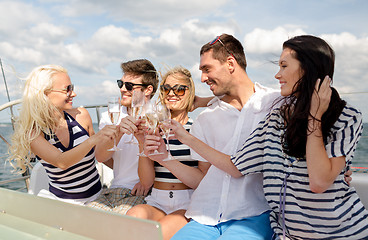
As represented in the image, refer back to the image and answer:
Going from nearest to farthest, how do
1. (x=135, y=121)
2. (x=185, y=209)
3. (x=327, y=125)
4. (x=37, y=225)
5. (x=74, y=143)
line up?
(x=37, y=225) < (x=327, y=125) < (x=135, y=121) < (x=185, y=209) < (x=74, y=143)

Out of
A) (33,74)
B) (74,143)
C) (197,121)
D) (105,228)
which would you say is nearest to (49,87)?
(33,74)

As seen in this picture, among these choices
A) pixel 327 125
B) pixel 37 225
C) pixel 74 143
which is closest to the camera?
pixel 37 225

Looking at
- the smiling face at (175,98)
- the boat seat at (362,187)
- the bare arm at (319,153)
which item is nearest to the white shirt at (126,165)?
A: the smiling face at (175,98)

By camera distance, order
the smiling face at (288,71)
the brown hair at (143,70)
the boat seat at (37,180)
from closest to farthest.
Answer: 1. the smiling face at (288,71)
2. the brown hair at (143,70)
3. the boat seat at (37,180)

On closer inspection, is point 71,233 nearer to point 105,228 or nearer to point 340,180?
point 105,228

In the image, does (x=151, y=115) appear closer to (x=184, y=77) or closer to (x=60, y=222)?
(x=184, y=77)

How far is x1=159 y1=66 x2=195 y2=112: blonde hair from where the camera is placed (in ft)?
9.14

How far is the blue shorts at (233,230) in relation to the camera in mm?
1982

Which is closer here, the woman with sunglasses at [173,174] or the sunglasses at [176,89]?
the woman with sunglasses at [173,174]

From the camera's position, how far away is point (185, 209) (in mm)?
2500

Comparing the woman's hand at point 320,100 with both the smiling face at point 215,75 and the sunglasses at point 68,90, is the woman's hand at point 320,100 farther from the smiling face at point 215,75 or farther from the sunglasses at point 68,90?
the sunglasses at point 68,90

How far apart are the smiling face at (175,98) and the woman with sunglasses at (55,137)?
2.35 feet

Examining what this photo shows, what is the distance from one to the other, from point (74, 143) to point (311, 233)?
1903 mm

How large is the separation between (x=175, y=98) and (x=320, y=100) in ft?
4.54
